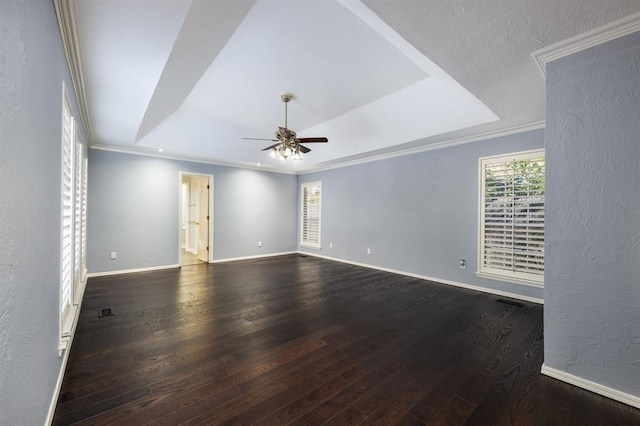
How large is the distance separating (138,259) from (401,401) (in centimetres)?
553

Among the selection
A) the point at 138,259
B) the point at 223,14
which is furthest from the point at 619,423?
the point at 138,259

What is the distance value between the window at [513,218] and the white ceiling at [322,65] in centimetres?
Answer: 61

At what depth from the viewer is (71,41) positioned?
1920mm

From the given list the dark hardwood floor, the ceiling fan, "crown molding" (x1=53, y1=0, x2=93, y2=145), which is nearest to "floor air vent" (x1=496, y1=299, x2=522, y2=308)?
the dark hardwood floor

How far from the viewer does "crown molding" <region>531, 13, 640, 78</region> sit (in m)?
1.76

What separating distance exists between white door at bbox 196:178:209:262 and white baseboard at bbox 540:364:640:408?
631 centimetres

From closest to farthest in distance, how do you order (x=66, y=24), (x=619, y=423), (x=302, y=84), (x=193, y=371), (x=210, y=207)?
(x=619, y=423) → (x=66, y=24) → (x=193, y=371) → (x=302, y=84) → (x=210, y=207)

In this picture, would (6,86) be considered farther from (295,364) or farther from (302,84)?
(302,84)

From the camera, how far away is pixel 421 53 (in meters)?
2.14

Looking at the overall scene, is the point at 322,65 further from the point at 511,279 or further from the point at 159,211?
the point at 159,211

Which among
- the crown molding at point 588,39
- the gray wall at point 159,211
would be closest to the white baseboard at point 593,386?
the crown molding at point 588,39

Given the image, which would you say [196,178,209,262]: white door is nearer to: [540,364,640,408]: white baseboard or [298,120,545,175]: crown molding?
[298,120,545,175]: crown molding

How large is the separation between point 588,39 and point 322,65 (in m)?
2.15

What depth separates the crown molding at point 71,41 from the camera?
1.62 meters
